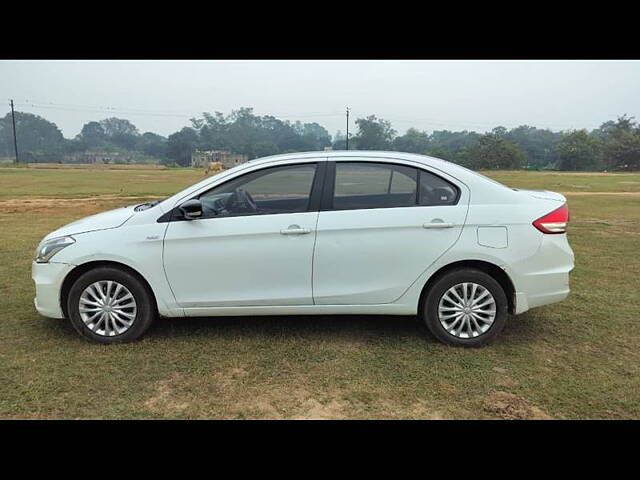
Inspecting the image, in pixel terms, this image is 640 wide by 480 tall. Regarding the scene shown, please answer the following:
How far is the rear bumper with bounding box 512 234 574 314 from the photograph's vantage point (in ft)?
12.5

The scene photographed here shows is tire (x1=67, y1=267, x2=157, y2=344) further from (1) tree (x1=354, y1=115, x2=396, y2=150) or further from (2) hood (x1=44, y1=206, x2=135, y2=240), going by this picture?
(1) tree (x1=354, y1=115, x2=396, y2=150)

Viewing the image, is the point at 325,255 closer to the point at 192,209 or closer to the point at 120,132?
the point at 192,209

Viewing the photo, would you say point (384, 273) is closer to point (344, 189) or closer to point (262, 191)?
point (344, 189)

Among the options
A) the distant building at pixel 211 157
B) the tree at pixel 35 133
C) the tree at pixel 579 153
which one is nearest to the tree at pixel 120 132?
the tree at pixel 35 133

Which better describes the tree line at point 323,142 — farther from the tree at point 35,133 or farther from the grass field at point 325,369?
the grass field at point 325,369

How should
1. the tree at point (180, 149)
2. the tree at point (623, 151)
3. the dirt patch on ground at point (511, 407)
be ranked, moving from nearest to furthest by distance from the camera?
the dirt patch on ground at point (511, 407) < the tree at point (623, 151) < the tree at point (180, 149)

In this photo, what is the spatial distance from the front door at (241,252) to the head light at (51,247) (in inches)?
34.0

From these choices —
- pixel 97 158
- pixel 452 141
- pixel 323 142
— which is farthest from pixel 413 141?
pixel 97 158

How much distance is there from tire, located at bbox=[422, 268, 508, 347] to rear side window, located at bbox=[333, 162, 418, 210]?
0.75 meters

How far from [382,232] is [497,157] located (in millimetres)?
71458

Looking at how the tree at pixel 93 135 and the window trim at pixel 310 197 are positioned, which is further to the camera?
the tree at pixel 93 135

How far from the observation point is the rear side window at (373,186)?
3.94 metres

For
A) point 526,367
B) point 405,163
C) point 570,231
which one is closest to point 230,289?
point 405,163

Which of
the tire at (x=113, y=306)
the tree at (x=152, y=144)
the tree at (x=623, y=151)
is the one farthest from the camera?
the tree at (x=152, y=144)
